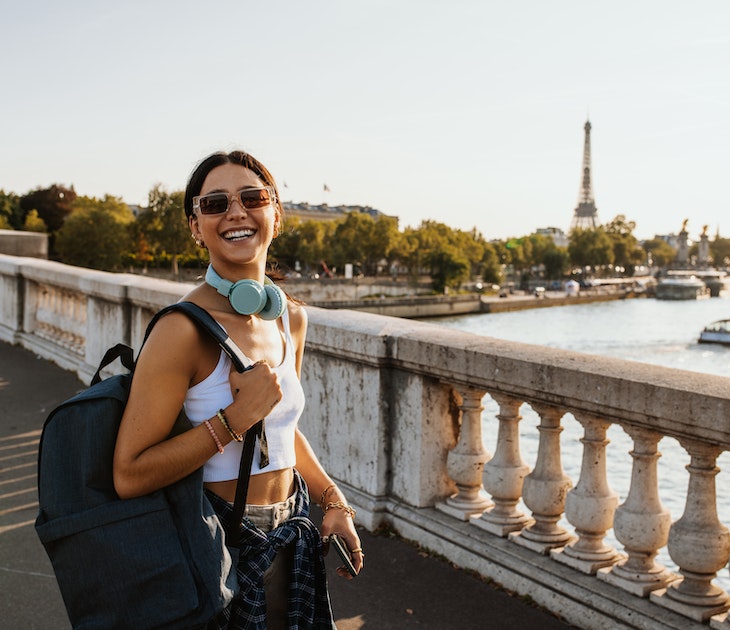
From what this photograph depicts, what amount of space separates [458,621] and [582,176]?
178355 mm

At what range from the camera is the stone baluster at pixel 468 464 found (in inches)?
148

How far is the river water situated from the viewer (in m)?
14.8

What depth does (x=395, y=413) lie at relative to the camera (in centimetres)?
399

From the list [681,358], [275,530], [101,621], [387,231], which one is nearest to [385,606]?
[275,530]

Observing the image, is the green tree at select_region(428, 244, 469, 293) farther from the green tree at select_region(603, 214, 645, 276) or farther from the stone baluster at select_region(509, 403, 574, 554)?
the stone baluster at select_region(509, 403, 574, 554)

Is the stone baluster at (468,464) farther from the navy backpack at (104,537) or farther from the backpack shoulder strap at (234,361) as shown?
the navy backpack at (104,537)

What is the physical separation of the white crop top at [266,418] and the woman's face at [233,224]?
21cm

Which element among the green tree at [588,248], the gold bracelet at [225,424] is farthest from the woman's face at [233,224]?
the green tree at [588,248]

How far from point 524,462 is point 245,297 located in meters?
2.38

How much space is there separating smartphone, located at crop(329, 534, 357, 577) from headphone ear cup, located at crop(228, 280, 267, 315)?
591mm

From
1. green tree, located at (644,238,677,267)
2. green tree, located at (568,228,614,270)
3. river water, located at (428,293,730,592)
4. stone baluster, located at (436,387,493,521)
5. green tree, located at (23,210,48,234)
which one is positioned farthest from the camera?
green tree, located at (644,238,677,267)

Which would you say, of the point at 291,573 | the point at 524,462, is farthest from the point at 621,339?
the point at 291,573

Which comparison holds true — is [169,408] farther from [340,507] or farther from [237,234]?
[340,507]

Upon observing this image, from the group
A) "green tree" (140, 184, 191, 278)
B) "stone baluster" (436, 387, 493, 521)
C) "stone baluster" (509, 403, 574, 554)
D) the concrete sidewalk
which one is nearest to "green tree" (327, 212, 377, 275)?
"green tree" (140, 184, 191, 278)
